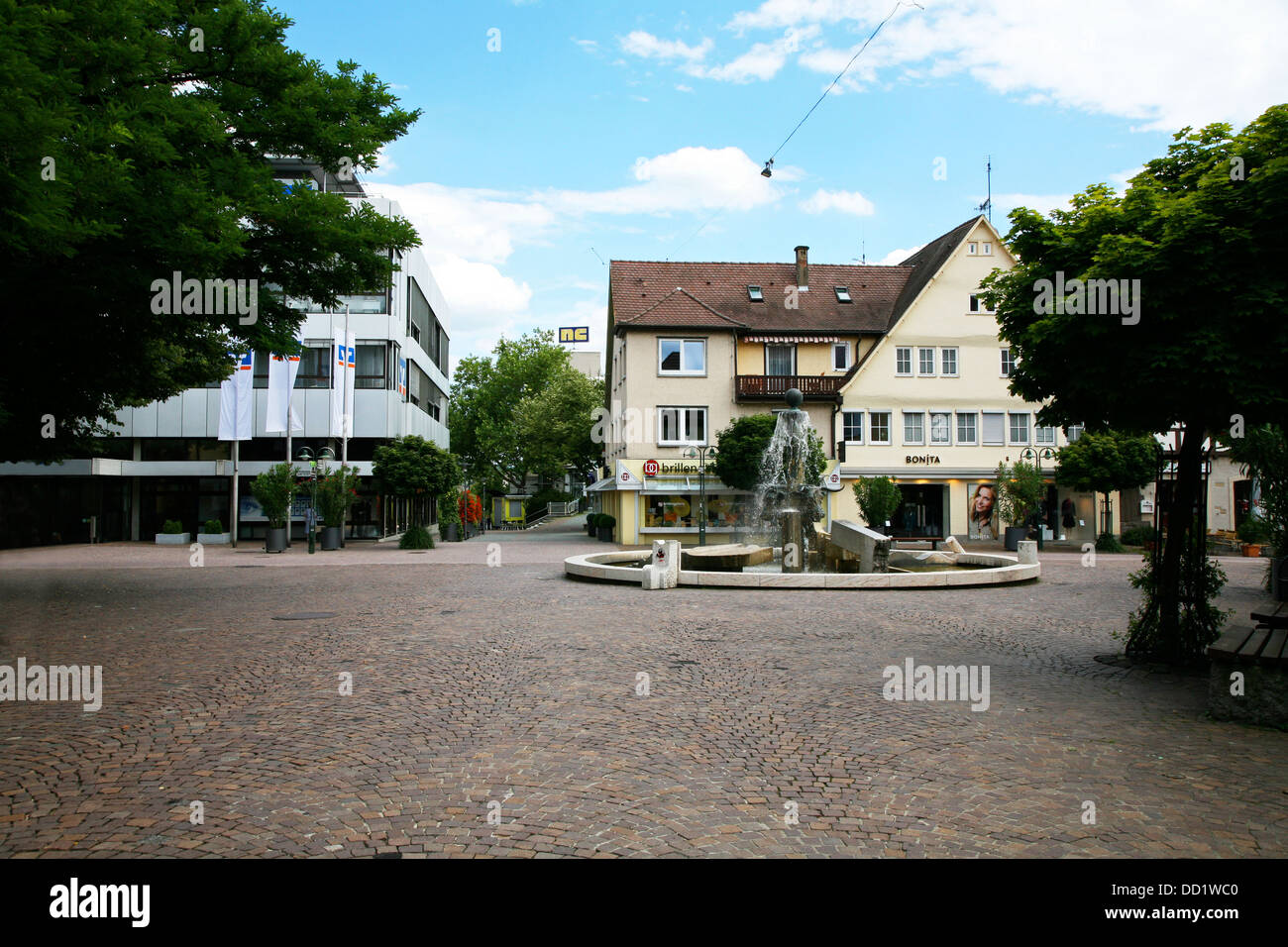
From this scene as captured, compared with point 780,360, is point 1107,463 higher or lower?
lower

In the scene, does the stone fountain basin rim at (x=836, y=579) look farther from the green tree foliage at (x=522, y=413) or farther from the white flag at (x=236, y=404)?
the green tree foliage at (x=522, y=413)

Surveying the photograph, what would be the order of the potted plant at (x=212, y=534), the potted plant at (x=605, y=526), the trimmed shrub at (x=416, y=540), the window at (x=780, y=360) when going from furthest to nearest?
the potted plant at (x=605, y=526), the window at (x=780, y=360), the potted plant at (x=212, y=534), the trimmed shrub at (x=416, y=540)

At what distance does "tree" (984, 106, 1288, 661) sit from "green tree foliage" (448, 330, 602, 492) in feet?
173

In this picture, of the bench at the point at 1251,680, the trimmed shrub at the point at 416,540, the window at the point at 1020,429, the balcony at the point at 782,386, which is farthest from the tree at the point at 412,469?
the bench at the point at 1251,680

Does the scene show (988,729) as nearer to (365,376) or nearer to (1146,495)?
(365,376)

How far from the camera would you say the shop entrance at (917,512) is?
135ft

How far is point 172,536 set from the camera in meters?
39.7

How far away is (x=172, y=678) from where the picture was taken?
27.3 ft

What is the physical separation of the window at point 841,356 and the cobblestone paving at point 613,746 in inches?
1205

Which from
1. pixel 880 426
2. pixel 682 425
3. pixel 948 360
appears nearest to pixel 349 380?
pixel 682 425

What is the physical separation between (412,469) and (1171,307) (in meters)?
32.0

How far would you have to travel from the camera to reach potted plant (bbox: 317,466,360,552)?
3422cm

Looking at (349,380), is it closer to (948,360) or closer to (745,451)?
(745,451)
